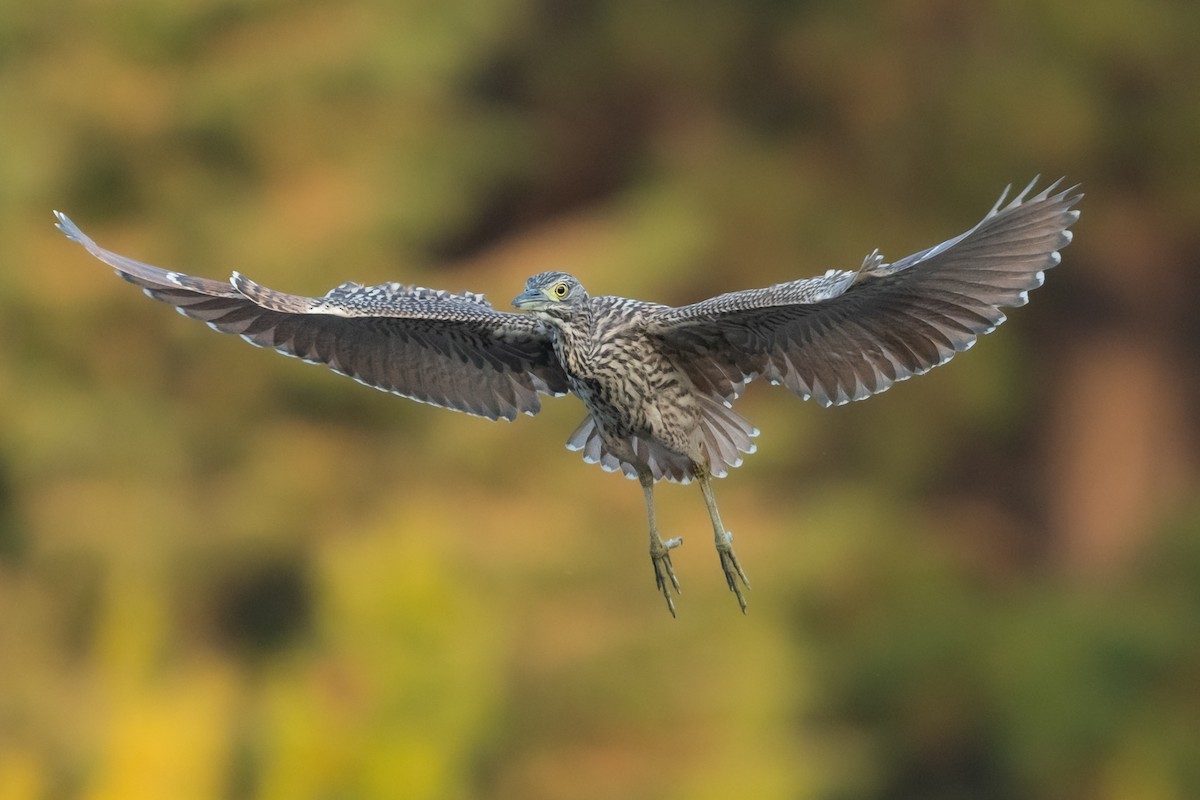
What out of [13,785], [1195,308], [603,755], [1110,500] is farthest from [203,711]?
[1195,308]

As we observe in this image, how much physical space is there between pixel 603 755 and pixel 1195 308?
59.7 ft

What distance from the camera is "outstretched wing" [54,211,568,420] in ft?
31.1

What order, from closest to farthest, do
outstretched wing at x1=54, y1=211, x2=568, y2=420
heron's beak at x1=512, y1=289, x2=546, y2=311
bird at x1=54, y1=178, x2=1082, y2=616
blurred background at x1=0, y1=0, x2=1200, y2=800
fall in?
bird at x1=54, y1=178, x2=1082, y2=616
heron's beak at x1=512, y1=289, x2=546, y2=311
outstretched wing at x1=54, y1=211, x2=568, y2=420
blurred background at x1=0, y1=0, x2=1200, y2=800

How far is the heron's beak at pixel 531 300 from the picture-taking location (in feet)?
30.0

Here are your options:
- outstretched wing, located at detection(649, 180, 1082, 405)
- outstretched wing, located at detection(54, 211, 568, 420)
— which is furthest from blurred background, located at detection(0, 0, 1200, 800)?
outstretched wing, located at detection(649, 180, 1082, 405)

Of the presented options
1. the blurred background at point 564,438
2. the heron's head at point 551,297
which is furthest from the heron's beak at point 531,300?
the blurred background at point 564,438

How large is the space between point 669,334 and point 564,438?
15224mm

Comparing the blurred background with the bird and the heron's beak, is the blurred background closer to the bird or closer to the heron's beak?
the bird

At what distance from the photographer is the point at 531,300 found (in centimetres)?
916

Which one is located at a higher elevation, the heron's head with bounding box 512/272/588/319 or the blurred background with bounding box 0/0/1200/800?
the blurred background with bounding box 0/0/1200/800

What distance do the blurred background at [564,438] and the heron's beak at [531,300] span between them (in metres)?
11.5

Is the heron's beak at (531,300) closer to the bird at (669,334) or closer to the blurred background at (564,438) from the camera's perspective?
the bird at (669,334)

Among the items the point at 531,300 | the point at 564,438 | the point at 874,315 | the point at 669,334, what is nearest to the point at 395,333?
the point at 531,300

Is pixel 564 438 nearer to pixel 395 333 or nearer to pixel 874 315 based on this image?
pixel 395 333
